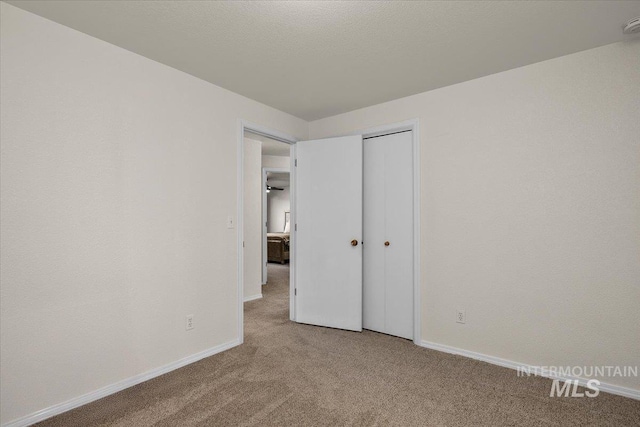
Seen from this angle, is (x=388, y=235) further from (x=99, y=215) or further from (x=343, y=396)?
(x=99, y=215)

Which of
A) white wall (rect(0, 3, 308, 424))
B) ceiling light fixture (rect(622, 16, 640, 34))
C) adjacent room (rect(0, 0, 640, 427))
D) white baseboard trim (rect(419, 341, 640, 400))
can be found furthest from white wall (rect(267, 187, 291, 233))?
ceiling light fixture (rect(622, 16, 640, 34))

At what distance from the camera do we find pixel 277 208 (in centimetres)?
1120

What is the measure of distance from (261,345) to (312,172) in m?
1.99

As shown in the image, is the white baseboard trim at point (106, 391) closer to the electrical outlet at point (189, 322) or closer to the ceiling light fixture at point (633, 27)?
the electrical outlet at point (189, 322)

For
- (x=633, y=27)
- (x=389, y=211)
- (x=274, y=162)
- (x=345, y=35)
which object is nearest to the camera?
(x=633, y=27)

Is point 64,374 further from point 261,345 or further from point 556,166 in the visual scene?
point 556,166

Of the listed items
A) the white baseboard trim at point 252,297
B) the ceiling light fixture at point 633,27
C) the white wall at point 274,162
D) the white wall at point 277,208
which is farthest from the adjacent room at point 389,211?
the white wall at point 277,208

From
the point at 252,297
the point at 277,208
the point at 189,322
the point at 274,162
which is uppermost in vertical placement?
the point at 274,162

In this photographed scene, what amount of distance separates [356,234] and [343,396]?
1697 mm

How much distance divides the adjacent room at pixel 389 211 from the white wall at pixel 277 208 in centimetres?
778

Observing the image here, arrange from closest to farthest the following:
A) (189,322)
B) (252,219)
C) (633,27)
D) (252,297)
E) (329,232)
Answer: (633,27) < (189,322) < (329,232) < (252,297) < (252,219)

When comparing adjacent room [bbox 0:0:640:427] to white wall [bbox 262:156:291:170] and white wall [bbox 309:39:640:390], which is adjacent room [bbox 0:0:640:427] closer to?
white wall [bbox 309:39:640:390]

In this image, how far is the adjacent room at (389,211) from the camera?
6.20ft

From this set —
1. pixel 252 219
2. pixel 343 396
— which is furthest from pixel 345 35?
pixel 252 219
